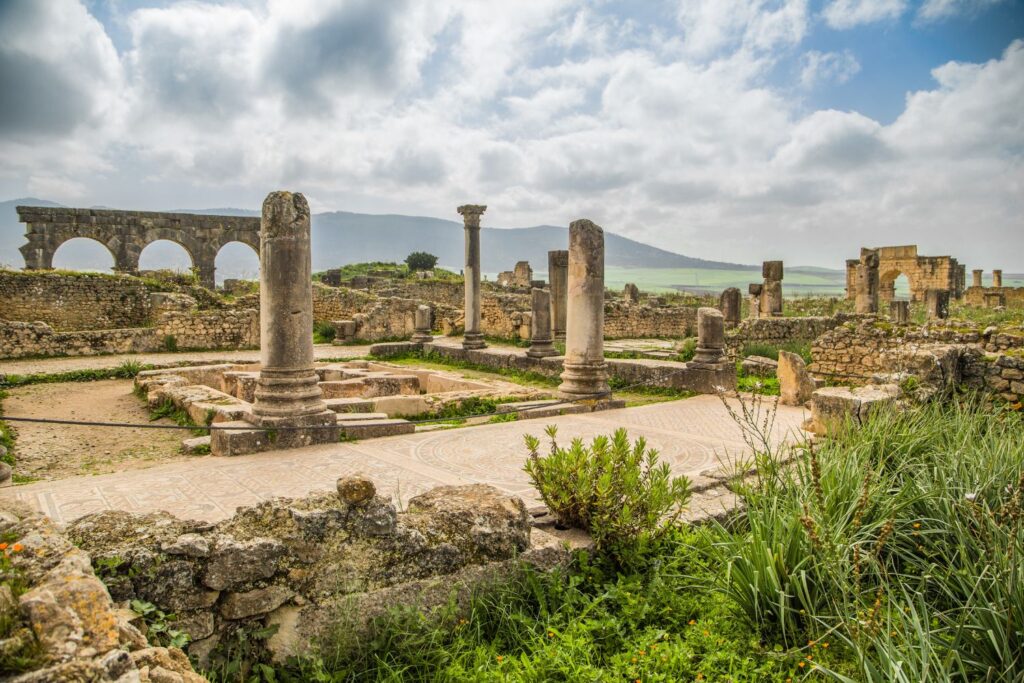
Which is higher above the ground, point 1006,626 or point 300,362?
point 300,362

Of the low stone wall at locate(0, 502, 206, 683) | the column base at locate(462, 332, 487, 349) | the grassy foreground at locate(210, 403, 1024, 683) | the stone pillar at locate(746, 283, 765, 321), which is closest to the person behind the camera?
the low stone wall at locate(0, 502, 206, 683)

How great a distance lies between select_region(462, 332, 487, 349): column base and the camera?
59.8 feet

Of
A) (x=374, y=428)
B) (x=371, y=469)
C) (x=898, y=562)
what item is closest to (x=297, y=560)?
(x=371, y=469)

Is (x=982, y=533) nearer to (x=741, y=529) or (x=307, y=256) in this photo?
(x=741, y=529)

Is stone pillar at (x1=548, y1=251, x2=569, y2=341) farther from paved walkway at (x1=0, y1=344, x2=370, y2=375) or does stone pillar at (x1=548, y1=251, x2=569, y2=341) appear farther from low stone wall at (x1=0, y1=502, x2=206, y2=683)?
low stone wall at (x1=0, y1=502, x2=206, y2=683)

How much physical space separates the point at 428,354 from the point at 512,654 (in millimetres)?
15874

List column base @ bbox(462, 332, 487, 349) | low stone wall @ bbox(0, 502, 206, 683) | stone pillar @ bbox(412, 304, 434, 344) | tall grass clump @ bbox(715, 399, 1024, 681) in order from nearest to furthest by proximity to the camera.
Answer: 1. low stone wall @ bbox(0, 502, 206, 683)
2. tall grass clump @ bbox(715, 399, 1024, 681)
3. column base @ bbox(462, 332, 487, 349)
4. stone pillar @ bbox(412, 304, 434, 344)

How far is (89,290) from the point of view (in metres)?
24.1

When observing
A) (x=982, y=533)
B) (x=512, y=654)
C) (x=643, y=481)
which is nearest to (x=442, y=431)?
(x=643, y=481)

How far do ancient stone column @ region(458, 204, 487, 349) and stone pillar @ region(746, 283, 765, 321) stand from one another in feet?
44.2

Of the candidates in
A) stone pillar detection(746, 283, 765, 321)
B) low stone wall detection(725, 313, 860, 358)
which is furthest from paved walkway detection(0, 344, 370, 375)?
stone pillar detection(746, 283, 765, 321)

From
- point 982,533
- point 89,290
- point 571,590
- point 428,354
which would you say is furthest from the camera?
point 89,290

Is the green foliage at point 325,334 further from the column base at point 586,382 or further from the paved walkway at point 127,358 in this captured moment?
the column base at point 586,382

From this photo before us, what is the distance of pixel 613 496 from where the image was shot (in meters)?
4.23
